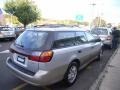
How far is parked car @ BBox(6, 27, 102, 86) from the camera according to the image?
473 centimetres

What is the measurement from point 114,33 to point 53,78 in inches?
411

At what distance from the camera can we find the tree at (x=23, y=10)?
3444 centimetres

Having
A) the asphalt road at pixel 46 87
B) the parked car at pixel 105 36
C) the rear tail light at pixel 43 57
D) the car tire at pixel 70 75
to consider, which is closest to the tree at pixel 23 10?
the parked car at pixel 105 36

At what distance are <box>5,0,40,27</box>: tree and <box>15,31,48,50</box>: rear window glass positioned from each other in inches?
1154

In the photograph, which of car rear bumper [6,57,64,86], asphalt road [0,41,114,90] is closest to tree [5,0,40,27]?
asphalt road [0,41,114,90]

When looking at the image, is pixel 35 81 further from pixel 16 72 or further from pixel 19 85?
pixel 19 85

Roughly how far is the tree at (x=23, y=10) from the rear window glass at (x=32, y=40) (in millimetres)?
29302

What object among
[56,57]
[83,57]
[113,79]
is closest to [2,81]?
[56,57]

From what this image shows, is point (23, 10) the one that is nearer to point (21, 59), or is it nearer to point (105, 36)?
point (105, 36)

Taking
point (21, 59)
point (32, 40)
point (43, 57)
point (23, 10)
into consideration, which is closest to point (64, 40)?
point (32, 40)

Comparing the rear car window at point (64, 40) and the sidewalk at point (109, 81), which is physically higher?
the rear car window at point (64, 40)

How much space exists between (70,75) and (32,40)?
5.10ft

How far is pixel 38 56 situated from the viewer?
4.73 metres

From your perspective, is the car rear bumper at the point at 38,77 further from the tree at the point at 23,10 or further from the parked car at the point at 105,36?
the tree at the point at 23,10
